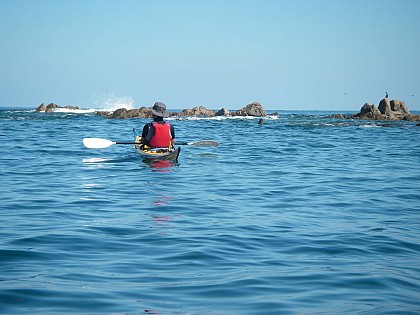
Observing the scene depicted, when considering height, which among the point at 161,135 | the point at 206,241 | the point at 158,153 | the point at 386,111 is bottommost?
the point at 206,241

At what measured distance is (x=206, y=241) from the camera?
781cm

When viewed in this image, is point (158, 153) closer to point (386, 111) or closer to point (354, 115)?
point (386, 111)

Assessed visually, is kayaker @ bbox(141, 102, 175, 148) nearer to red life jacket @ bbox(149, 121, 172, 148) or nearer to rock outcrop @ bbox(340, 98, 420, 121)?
red life jacket @ bbox(149, 121, 172, 148)

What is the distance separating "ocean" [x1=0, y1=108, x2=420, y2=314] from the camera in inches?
211

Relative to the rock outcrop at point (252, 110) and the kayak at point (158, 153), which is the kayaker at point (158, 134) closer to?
the kayak at point (158, 153)

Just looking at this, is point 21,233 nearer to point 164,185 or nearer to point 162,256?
point 162,256

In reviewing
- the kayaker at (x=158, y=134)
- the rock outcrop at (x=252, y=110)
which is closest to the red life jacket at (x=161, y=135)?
the kayaker at (x=158, y=134)

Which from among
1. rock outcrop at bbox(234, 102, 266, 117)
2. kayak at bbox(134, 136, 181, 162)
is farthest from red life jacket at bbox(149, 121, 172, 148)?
rock outcrop at bbox(234, 102, 266, 117)

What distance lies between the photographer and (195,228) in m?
8.72

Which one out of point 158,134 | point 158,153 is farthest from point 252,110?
point 158,153

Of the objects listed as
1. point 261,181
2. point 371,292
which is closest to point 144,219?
point 371,292

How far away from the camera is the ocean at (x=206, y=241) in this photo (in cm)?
536

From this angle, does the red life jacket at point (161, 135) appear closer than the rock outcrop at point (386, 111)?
Yes

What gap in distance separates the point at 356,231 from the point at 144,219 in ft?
10.8
